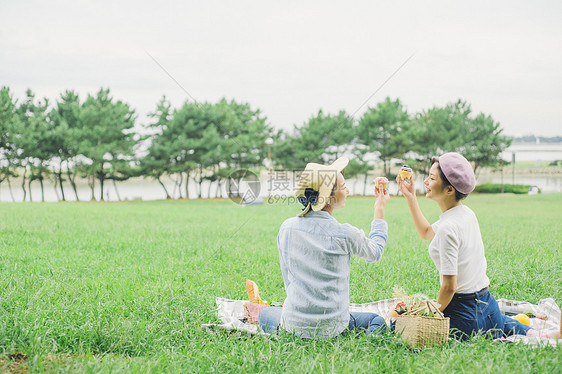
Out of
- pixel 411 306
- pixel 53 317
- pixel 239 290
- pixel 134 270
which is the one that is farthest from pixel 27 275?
pixel 411 306

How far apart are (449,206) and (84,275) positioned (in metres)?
3.66

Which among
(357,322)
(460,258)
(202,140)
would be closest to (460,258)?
(460,258)

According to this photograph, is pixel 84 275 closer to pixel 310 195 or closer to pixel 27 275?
pixel 27 275

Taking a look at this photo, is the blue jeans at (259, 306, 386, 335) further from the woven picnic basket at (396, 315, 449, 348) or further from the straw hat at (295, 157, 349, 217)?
the straw hat at (295, 157, 349, 217)

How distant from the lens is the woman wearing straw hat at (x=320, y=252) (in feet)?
8.44

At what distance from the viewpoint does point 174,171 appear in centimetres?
2827

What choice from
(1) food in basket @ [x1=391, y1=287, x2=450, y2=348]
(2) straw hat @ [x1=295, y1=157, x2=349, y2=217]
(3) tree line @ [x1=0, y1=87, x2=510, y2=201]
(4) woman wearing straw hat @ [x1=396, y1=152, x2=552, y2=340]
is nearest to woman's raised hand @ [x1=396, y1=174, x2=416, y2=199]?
(4) woman wearing straw hat @ [x1=396, y1=152, x2=552, y2=340]

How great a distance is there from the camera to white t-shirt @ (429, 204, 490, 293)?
2.57 meters

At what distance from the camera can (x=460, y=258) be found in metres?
2.68

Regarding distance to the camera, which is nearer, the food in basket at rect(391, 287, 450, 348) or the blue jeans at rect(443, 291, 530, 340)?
the food in basket at rect(391, 287, 450, 348)

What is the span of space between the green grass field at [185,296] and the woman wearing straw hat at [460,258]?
0.60 ft

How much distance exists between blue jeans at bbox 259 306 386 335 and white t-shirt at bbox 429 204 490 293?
0.49 m

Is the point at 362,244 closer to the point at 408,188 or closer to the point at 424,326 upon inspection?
the point at 424,326

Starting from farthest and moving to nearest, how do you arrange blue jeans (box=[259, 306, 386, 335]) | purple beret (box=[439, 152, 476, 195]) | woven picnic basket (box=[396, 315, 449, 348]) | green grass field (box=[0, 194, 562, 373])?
blue jeans (box=[259, 306, 386, 335])
purple beret (box=[439, 152, 476, 195])
woven picnic basket (box=[396, 315, 449, 348])
green grass field (box=[0, 194, 562, 373])
